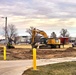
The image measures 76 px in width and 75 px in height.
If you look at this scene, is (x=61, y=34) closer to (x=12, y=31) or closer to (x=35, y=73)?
(x=12, y=31)

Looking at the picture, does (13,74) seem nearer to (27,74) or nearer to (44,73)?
(27,74)

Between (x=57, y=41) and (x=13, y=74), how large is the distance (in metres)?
52.0

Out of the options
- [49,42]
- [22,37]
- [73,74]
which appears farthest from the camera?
[22,37]

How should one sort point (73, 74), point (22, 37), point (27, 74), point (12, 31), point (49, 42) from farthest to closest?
point (22, 37) → point (12, 31) → point (49, 42) → point (73, 74) → point (27, 74)

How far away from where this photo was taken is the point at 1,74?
→ 49.9 ft

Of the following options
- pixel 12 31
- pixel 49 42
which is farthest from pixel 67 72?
pixel 12 31

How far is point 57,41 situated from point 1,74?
52.0 meters

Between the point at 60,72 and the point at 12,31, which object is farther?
the point at 12,31

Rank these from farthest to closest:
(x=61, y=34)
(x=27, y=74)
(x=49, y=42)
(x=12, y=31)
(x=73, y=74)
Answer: (x=61, y=34)
(x=12, y=31)
(x=49, y=42)
(x=73, y=74)
(x=27, y=74)

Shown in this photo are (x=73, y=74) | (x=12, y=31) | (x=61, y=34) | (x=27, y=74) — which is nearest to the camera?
(x=27, y=74)

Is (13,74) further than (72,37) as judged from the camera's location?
No

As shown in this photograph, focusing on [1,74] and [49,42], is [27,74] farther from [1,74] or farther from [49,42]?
[49,42]

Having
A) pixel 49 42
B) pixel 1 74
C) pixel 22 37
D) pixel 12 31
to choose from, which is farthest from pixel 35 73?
pixel 22 37

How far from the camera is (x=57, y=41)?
66.9m
